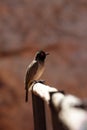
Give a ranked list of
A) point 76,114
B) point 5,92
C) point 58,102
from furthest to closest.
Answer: point 5,92 → point 58,102 → point 76,114

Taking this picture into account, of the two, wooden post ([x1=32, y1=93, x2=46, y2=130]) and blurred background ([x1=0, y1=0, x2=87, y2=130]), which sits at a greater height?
blurred background ([x1=0, y1=0, x2=87, y2=130])

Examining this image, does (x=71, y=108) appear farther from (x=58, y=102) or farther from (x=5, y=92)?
(x=5, y=92)

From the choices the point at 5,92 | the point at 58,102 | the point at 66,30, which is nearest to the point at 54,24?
the point at 66,30

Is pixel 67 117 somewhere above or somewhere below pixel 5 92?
below

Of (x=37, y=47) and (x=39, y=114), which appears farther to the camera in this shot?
(x=37, y=47)

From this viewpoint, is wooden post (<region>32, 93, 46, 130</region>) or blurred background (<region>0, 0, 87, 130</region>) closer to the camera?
wooden post (<region>32, 93, 46, 130</region>)

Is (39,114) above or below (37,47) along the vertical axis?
below

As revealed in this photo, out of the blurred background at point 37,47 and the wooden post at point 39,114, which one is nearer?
the wooden post at point 39,114

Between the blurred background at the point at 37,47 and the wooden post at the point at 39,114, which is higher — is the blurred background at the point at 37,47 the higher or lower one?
the higher one
